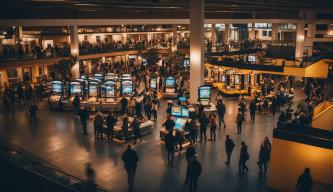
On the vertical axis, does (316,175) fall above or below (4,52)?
below

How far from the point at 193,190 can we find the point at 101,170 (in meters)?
3.24

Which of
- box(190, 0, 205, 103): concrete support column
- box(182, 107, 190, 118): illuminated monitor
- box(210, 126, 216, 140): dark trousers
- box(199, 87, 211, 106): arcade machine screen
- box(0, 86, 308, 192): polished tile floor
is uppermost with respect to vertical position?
box(190, 0, 205, 103): concrete support column

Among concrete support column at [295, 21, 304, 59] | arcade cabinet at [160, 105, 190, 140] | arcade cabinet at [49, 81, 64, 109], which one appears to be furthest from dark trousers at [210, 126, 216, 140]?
concrete support column at [295, 21, 304, 59]

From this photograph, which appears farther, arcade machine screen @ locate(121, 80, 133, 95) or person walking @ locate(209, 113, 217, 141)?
arcade machine screen @ locate(121, 80, 133, 95)

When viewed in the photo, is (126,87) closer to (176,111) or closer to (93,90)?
(93,90)

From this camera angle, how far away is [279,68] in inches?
876

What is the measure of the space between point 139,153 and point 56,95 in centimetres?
941

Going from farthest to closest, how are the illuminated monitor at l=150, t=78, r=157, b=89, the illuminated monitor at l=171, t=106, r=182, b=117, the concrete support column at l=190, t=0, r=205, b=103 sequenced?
the illuminated monitor at l=150, t=78, r=157, b=89 < the concrete support column at l=190, t=0, r=205, b=103 < the illuminated monitor at l=171, t=106, r=182, b=117

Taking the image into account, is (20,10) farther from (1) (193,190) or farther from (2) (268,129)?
(1) (193,190)

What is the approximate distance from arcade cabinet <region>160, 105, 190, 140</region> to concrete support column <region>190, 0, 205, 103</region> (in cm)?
417

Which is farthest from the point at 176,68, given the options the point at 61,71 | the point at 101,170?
the point at 101,170

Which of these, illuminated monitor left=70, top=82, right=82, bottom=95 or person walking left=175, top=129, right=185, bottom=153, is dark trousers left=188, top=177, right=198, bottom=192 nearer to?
person walking left=175, top=129, right=185, bottom=153

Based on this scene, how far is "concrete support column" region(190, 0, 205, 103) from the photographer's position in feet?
56.9

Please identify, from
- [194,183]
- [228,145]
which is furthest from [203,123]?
[194,183]
